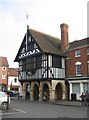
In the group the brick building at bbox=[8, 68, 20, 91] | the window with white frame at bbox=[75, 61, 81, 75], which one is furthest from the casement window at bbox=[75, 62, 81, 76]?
the brick building at bbox=[8, 68, 20, 91]

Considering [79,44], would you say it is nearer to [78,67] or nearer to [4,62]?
[78,67]

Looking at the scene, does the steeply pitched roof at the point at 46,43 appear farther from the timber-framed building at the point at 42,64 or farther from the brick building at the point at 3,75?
the brick building at the point at 3,75

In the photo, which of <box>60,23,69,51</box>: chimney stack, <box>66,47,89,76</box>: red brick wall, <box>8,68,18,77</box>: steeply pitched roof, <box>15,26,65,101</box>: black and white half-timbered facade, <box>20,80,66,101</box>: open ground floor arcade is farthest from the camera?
<box>8,68,18,77</box>: steeply pitched roof

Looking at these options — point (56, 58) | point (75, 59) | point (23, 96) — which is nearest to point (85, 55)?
point (75, 59)

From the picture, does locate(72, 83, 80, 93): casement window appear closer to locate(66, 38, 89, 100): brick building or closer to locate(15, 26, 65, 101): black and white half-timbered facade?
locate(66, 38, 89, 100): brick building

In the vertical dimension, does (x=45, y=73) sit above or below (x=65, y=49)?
below

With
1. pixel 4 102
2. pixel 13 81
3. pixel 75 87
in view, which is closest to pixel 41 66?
pixel 75 87

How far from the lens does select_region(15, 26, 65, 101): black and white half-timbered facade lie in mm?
33375

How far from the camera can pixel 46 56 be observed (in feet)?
110

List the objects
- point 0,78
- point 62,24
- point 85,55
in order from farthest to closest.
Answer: point 0,78 → point 62,24 → point 85,55

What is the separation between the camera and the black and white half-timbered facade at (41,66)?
109 ft

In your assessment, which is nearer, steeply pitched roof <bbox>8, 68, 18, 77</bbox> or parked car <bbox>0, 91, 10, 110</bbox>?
parked car <bbox>0, 91, 10, 110</bbox>

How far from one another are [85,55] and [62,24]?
24.7 feet

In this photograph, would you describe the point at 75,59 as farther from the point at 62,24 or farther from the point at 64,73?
the point at 62,24
